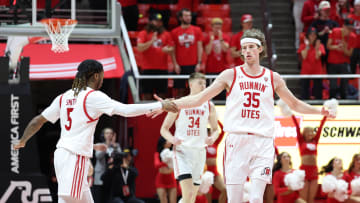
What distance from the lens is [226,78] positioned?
→ 7785 millimetres

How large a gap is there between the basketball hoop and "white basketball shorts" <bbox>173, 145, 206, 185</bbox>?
2851mm

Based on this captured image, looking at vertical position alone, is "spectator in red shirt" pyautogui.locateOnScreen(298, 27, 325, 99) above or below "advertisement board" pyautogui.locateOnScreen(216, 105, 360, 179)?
above

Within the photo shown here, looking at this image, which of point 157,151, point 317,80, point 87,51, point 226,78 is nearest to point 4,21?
point 87,51

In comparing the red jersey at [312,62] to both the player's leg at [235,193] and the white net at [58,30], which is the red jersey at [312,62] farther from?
the player's leg at [235,193]

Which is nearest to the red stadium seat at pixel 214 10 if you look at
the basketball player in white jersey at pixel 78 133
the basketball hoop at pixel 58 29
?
the basketball hoop at pixel 58 29

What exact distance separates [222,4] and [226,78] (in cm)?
1103

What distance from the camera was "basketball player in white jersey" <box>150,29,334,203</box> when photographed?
24.9 feet

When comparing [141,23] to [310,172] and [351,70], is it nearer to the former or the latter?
[351,70]

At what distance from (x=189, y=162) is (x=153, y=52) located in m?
5.17

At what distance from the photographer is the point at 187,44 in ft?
50.5

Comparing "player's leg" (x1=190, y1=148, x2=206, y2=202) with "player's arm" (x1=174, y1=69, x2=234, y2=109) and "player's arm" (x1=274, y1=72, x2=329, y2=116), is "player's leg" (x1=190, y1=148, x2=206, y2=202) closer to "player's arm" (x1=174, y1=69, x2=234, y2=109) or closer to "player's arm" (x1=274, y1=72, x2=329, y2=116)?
"player's arm" (x1=174, y1=69, x2=234, y2=109)

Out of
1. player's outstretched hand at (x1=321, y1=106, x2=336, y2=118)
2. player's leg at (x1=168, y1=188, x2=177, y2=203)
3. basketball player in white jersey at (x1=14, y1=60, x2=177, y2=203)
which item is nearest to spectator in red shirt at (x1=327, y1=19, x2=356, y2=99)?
player's leg at (x1=168, y1=188, x2=177, y2=203)

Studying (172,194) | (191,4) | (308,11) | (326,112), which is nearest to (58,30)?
(172,194)

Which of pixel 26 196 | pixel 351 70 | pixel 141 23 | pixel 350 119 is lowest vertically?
pixel 26 196
